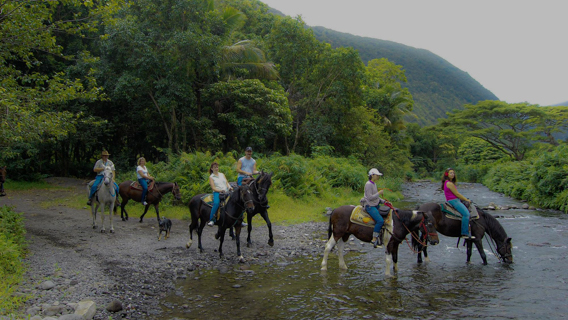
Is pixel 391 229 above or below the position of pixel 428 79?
below

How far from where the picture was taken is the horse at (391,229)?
775cm

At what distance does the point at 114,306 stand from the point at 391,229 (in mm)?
5562

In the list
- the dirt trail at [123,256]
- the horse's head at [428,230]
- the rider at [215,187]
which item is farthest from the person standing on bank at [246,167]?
the horse's head at [428,230]

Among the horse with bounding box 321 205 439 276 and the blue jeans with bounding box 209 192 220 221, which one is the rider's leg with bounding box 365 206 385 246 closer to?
the horse with bounding box 321 205 439 276

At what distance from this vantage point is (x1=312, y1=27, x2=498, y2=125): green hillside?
126 m

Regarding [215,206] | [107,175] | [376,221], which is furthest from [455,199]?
[107,175]

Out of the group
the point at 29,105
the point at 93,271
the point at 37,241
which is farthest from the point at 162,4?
the point at 93,271

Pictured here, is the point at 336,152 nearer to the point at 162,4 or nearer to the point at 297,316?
the point at 162,4

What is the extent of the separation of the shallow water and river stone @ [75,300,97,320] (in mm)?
1095

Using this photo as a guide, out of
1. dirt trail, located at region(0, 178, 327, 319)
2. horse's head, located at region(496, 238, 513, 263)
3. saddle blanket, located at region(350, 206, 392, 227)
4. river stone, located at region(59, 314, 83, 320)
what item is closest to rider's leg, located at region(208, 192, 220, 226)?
dirt trail, located at region(0, 178, 327, 319)

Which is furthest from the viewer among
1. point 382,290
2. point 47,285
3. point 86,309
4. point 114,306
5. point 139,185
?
point 139,185

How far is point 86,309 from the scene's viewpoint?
203 inches

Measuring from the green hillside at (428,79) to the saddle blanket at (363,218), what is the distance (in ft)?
340

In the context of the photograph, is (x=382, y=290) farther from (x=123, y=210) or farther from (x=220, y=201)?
(x=123, y=210)
